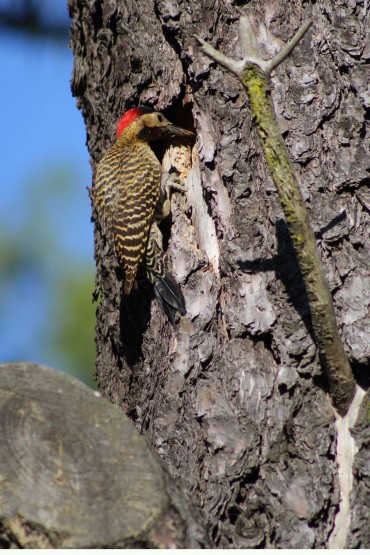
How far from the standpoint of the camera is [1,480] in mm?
1899

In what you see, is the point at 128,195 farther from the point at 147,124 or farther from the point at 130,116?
the point at 130,116

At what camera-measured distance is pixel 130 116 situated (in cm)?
395

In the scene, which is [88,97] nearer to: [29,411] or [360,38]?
[360,38]

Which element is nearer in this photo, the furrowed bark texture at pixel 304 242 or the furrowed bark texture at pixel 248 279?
the furrowed bark texture at pixel 304 242

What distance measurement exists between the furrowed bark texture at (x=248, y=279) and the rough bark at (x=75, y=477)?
694mm

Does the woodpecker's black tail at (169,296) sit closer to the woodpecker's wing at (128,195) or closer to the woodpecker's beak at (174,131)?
the woodpecker's wing at (128,195)

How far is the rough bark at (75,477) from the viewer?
188cm

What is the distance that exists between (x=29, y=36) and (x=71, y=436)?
3077 mm

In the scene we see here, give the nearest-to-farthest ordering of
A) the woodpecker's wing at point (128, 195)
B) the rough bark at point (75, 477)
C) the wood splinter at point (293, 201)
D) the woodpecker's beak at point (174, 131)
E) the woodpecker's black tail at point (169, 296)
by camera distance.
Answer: the rough bark at point (75, 477) → the wood splinter at point (293, 201) → the woodpecker's black tail at point (169, 296) → the woodpecker's beak at point (174, 131) → the woodpecker's wing at point (128, 195)

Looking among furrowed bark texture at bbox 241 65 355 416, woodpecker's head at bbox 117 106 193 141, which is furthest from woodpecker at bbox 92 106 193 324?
furrowed bark texture at bbox 241 65 355 416

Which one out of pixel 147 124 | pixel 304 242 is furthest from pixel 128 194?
pixel 304 242

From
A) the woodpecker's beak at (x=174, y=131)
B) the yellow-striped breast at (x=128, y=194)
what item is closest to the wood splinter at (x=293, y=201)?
the woodpecker's beak at (x=174, y=131)

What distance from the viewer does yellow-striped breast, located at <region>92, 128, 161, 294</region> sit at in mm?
4160

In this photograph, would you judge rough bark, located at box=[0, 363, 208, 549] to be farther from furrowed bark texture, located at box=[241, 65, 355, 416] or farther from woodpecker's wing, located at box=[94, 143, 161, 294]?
woodpecker's wing, located at box=[94, 143, 161, 294]
